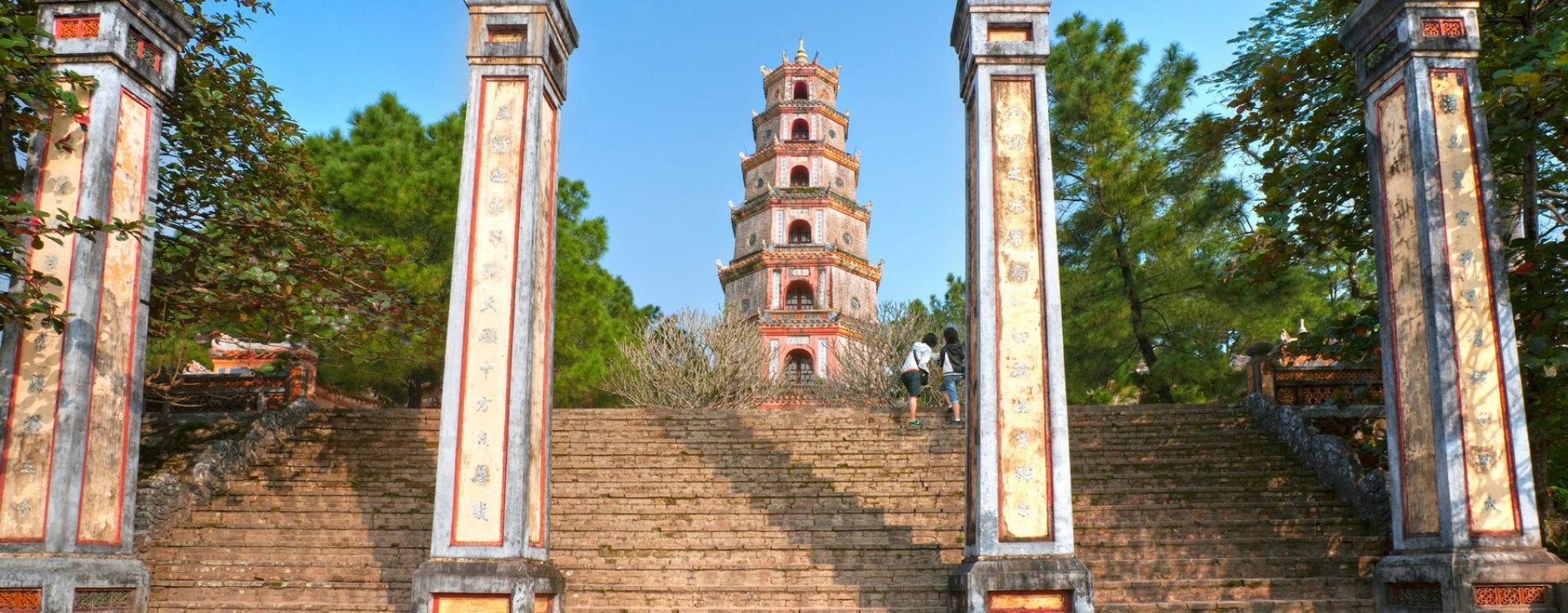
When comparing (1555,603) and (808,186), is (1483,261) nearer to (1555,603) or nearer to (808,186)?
(1555,603)

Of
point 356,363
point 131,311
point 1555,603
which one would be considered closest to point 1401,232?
point 1555,603

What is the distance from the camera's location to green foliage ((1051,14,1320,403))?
559 inches

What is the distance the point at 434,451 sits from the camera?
10.2 metres

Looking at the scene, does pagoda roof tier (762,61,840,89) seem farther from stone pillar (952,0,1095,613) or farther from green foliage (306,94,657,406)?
stone pillar (952,0,1095,613)

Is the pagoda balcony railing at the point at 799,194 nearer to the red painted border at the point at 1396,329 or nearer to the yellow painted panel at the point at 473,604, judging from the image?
the red painted border at the point at 1396,329

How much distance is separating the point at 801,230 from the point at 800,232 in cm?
8

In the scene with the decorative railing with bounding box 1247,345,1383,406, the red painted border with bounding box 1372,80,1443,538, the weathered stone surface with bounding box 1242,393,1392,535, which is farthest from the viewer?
the decorative railing with bounding box 1247,345,1383,406

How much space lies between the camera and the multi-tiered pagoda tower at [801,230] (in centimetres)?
2586

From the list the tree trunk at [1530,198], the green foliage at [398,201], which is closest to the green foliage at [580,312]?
the green foliage at [398,201]

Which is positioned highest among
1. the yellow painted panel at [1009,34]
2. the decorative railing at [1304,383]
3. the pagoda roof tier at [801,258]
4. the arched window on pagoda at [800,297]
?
the pagoda roof tier at [801,258]

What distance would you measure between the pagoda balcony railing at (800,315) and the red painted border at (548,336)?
18535 millimetres

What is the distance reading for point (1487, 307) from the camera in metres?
6.06

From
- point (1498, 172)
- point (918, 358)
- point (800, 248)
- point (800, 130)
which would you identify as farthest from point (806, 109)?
point (1498, 172)

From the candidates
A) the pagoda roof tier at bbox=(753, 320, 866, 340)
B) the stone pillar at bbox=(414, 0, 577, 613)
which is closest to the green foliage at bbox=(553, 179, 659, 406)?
the pagoda roof tier at bbox=(753, 320, 866, 340)
